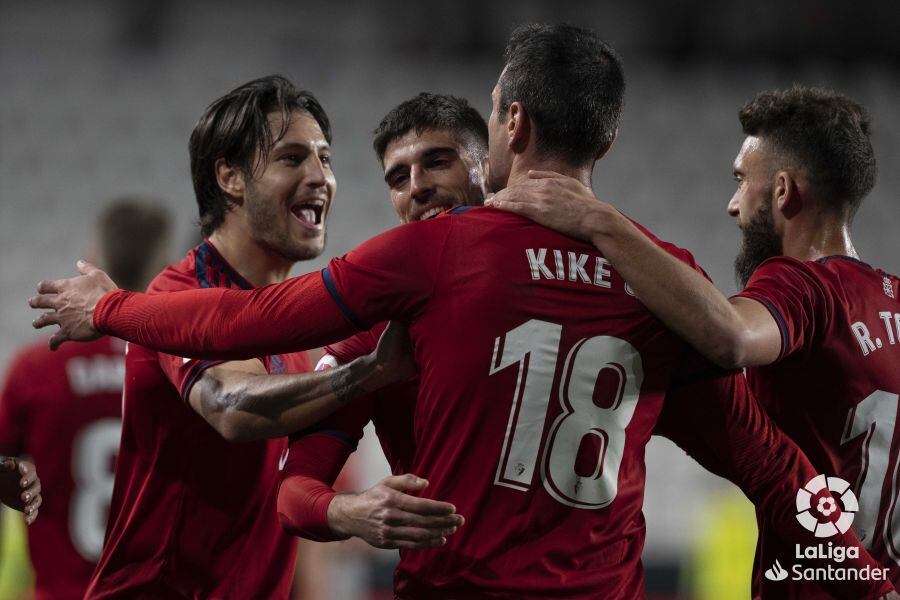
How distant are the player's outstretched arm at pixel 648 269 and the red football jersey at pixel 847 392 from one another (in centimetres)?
42

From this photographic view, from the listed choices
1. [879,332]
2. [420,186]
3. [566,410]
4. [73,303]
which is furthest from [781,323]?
[73,303]

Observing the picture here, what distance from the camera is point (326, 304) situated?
233 cm

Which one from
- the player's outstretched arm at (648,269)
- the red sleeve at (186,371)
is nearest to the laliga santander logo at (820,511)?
the player's outstretched arm at (648,269)

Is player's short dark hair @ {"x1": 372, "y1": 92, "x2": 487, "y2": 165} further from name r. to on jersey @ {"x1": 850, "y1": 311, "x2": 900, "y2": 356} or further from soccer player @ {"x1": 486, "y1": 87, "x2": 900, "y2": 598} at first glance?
name r. to on jersey @ {"x1": 850, "y1": 311, "x2": 900, "y2": 356}

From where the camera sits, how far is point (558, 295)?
232cm

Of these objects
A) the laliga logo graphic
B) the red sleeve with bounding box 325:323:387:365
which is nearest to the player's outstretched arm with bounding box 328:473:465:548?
the red sleeve with bounding box 325:323:387:365

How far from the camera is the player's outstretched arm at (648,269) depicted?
232 centimetres

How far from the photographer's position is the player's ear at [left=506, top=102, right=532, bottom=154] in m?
2.51

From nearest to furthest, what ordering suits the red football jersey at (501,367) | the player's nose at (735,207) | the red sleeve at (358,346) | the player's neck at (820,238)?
the red football jersey at (501,367)
the red sleeve at (358,346)
the player's neck at (820,238)
the player's nose at (735,207)

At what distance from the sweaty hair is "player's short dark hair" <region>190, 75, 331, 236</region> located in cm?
93

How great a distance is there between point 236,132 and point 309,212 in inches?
14.0

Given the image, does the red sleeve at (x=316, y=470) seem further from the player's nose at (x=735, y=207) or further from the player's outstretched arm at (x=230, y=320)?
the player's nose at (x=735, y=207)

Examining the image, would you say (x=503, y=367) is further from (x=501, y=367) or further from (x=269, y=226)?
(x=269, y=226)

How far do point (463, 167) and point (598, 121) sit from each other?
0.86 m
